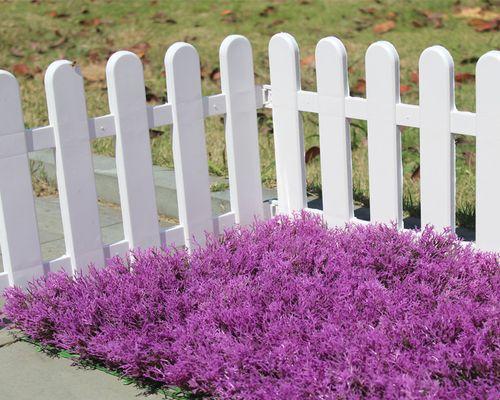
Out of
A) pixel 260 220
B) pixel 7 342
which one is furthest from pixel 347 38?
pixel 7 342

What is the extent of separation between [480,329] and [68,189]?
1.71m

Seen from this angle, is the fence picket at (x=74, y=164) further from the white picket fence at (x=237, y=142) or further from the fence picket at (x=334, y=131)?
the fence picket at (x=334, y=131)

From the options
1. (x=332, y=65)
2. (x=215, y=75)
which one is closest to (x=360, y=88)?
(x=215, y=75)

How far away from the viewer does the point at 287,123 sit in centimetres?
415

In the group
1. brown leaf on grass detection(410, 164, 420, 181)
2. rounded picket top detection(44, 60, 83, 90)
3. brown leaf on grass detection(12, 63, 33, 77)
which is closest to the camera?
rounded picket top detection(44, 60, 83, 90)

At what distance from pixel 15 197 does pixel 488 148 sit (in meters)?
1.78

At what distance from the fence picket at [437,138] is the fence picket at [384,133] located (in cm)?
13

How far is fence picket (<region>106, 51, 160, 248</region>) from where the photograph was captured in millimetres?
3676

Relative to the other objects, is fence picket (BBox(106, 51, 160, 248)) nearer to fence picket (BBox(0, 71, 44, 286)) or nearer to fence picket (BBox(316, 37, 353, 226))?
fence picket (BBox(0, 71, 44, 286))

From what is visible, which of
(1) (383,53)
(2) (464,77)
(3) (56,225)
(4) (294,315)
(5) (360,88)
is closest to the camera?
(4) (294,315)

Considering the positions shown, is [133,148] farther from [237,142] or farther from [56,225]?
[56,225]

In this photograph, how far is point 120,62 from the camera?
365 centimetres

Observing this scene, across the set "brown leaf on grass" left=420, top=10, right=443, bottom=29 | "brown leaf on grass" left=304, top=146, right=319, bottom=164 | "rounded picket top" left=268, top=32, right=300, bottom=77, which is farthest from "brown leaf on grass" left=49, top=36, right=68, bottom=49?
"rounded picket top" left=268, top=32, right=300, bottom=77

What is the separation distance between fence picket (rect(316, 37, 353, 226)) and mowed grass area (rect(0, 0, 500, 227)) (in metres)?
1.00
